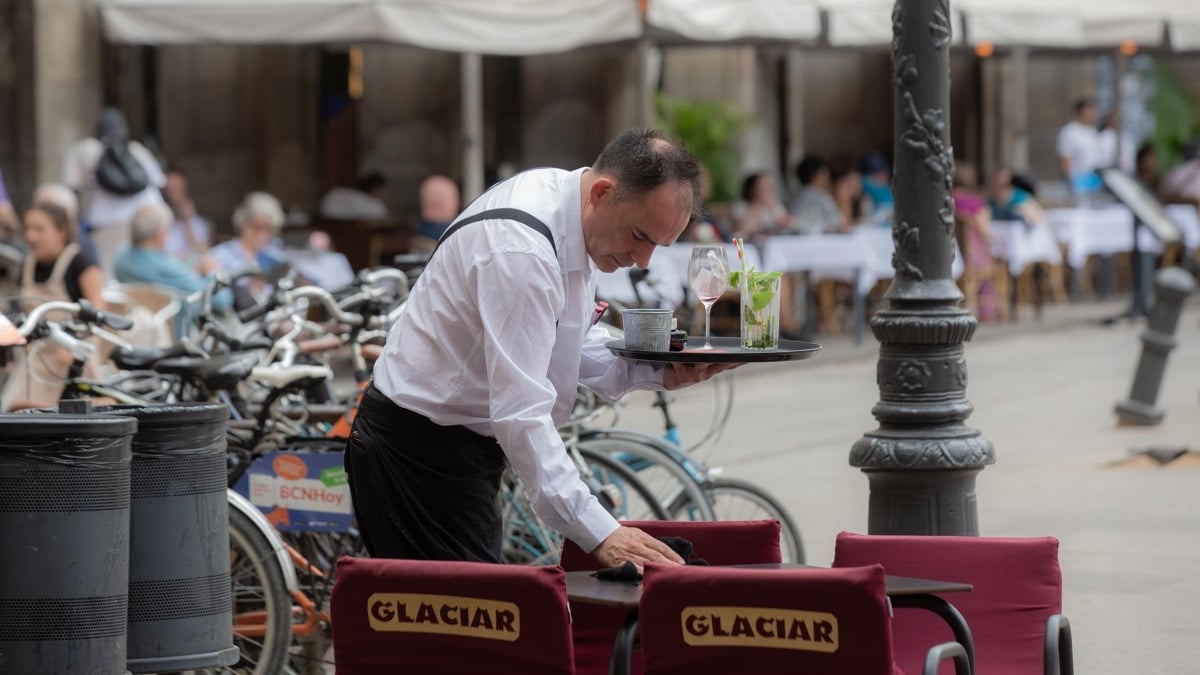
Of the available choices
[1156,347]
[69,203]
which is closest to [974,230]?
[1156,347]

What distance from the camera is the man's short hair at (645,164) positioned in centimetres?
416

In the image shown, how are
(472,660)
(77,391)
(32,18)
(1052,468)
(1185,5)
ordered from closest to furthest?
(472,660), (77,391), (1052,468), (32,18), (1185,5)

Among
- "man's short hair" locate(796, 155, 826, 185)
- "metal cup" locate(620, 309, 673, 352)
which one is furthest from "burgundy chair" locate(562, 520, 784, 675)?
"man's short hair" locate(796, 155, 826, 185)

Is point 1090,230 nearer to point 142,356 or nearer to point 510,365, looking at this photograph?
point 142,356

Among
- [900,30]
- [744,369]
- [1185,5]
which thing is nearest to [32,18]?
[744,369]

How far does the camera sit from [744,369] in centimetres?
1631

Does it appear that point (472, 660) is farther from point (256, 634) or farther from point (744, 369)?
point (744, 369)

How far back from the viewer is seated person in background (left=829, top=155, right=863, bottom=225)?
65.8ft

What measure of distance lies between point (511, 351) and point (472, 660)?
2.14 feet

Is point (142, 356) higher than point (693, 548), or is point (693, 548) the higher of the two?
point (142, 356)

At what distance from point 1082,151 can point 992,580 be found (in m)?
21.2

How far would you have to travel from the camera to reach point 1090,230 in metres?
22.2

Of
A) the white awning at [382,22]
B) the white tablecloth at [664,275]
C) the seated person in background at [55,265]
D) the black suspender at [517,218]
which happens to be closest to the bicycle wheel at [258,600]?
the black suspender at [517,218]

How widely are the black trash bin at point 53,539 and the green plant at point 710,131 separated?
55.2ft
